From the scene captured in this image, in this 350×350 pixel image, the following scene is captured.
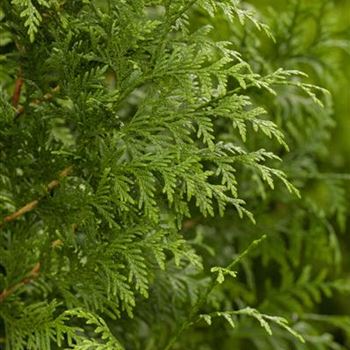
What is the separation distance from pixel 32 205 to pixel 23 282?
0.13 meters

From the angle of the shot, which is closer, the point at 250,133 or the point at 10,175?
the point at 10,175

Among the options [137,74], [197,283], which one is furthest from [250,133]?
[137,74]

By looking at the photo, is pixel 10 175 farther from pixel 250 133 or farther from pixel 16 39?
pixel 250 133

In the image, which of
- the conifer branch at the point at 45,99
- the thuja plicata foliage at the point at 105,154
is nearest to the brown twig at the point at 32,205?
the thuja plicata foliage at the point at 105,154

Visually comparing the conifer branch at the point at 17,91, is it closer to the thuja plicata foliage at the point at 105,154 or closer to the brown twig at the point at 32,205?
the thuja plicata foliage at the point at 105,154

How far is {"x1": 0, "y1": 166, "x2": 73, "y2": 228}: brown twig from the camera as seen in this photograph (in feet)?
3.74

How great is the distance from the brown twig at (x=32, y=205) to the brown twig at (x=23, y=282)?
87mm

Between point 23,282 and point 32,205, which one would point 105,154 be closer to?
point 32,205

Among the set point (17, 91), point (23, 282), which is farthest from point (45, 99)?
point (23, 282)

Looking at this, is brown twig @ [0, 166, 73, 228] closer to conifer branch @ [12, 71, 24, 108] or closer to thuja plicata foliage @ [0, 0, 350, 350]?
thuja plicata foliage @ [0, 0, 350, 350]

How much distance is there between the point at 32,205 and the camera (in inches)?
46.5

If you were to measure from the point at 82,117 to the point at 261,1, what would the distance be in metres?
1.53

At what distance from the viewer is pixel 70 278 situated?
1156 mm

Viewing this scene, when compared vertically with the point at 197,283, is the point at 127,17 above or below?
above
